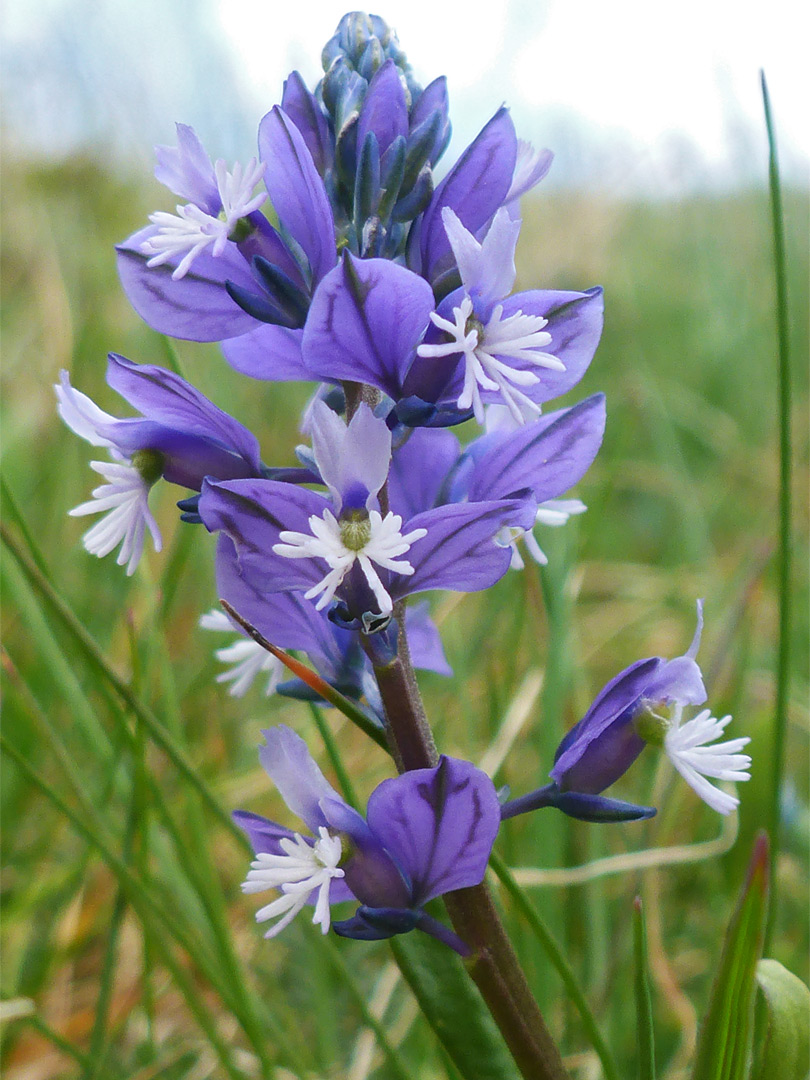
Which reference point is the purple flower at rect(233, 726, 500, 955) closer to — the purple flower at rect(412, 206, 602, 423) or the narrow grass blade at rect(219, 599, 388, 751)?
the narrow grass blade at rect(219, 599, 388, 751)

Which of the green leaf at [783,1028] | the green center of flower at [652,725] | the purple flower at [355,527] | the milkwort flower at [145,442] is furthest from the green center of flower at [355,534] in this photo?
the green leaf at [783,1028]

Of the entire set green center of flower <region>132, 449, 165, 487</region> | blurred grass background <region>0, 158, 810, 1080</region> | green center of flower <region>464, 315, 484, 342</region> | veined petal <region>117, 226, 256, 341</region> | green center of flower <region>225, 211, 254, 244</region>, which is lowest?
blurred grass background <region>0, 158, 810, 1080</region>

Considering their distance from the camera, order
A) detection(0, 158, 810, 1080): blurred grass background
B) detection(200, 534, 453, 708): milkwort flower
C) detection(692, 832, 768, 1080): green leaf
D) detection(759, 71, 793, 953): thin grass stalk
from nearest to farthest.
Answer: detection(692, 832, 768, 1080): green leaf
detection(200, 534, 453, 708): milkwort flower
detection(759, 71, 793, 953): thin grass stalk
detection(0, 158, 810, 1080): blurred grass background

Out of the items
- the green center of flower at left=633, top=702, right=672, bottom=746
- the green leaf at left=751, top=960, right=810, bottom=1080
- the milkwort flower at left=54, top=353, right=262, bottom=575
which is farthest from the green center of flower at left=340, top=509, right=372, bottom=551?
the green leaf at left=751, top=960, right=810, bottom=1080

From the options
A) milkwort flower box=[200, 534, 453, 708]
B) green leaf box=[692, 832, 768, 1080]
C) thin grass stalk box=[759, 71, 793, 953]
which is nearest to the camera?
green leaf box=[692, 832, 768, 1080]

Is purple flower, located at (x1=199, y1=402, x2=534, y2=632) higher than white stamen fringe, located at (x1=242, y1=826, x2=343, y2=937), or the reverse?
purple flower, located at (x1=199, y1=402, x2=534, y2=632)

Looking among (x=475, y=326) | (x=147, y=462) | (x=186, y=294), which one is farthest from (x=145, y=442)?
(x=475, y=326)

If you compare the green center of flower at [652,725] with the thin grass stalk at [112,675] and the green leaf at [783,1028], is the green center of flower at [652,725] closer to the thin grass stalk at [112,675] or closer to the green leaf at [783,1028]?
the green leaf at [783,1028]

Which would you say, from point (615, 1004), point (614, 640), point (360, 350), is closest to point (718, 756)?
point (360, 350)
